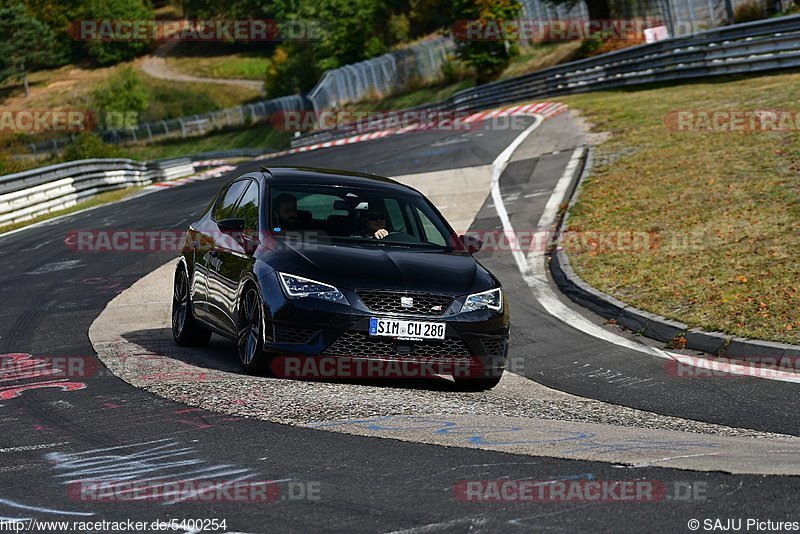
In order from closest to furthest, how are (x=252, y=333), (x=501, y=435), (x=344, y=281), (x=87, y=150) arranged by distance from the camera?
(x=501, y=435), (x=344, y=281), (x=252, y=333), (x=87, y=150)

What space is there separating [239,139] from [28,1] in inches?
2904

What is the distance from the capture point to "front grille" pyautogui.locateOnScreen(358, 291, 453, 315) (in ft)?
27.8

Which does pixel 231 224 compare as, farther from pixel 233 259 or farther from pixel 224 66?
pixel 224 66

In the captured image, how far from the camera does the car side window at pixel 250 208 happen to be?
9.70 meters

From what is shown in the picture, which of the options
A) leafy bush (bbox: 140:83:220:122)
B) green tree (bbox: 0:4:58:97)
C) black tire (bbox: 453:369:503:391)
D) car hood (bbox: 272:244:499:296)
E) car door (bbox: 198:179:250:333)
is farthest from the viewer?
green tree (bbox: 0:4:58:97)

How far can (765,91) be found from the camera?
87.6 feet

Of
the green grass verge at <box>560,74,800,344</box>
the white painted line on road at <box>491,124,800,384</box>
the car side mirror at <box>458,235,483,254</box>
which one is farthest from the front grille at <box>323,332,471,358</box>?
the green grass verge at <box>560,74,800,344</box>

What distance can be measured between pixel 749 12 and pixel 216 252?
37724 mm

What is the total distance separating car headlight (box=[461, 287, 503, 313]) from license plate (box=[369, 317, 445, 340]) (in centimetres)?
35

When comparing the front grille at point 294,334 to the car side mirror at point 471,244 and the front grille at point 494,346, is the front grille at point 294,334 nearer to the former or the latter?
the front grille at point 494,346

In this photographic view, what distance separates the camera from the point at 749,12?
143 feet

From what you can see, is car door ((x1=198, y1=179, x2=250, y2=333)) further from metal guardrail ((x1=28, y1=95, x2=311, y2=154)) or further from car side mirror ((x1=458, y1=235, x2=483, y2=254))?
metal guardrail ((x1=28, y1=95, x2=311, y2=154))

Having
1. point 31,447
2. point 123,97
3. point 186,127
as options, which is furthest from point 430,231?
point 123,97

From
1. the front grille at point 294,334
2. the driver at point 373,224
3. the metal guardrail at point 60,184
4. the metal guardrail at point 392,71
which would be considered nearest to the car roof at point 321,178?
the driver at point 373,224
